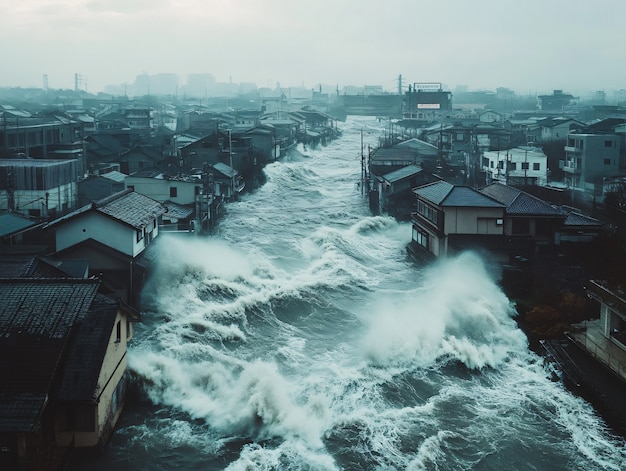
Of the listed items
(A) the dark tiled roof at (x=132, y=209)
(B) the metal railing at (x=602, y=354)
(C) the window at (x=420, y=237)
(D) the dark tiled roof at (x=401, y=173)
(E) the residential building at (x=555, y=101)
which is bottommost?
(B) the metal railing at (x=602, y=354)

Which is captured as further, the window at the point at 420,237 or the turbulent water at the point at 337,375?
the window at the point at 420,237

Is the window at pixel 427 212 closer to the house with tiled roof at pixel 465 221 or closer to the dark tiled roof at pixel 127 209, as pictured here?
the house with tiled roof at pixel 465 221

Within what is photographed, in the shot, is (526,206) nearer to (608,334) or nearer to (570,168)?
(608,334)

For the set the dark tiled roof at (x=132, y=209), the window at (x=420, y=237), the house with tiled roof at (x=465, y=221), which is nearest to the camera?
the dark tiled roof at (x=132, y=209)

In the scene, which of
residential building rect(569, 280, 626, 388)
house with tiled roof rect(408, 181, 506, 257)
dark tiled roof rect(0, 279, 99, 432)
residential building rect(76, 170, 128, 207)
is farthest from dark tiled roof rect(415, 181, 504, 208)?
residential building rect(76, 170, 128, 207)

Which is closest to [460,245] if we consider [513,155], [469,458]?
[469,458]

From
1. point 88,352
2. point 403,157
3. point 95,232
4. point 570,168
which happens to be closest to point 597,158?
point 570,168

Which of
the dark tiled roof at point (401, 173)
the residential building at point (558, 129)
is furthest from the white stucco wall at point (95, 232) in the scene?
the residential building at point (558, 129)

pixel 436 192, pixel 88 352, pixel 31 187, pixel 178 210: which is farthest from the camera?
pixel 178 210

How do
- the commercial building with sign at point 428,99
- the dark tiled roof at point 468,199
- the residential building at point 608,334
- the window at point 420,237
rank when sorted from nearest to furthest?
the residential building at point 608,334 < the dark tiled roof at point 468,199 < the window at point 420,237 < the commercial building with sign at point 428,99
